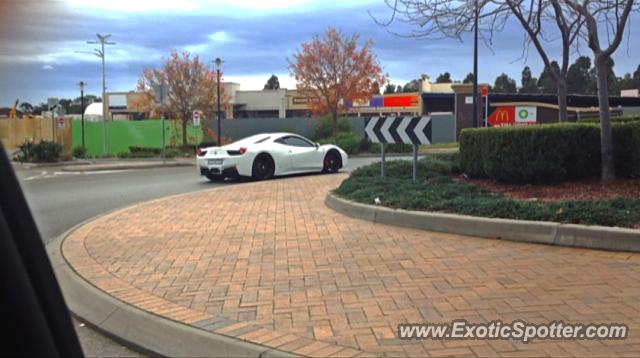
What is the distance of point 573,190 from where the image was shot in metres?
9.40

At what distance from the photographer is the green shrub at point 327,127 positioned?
3722cm

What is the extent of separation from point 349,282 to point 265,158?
11.3m

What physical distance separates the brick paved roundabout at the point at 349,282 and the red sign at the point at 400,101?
5968 cm

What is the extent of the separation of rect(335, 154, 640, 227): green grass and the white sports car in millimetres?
4441

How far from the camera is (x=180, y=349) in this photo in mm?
4410

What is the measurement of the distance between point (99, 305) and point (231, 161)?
1085 centimetres

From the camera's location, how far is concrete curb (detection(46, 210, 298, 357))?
14.0 ft

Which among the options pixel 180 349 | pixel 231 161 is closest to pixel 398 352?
pixel 180 349

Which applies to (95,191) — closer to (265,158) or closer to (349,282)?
(265,158)

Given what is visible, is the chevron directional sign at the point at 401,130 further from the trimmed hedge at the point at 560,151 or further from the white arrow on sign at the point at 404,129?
the trimmed hedge at the point at 560,151

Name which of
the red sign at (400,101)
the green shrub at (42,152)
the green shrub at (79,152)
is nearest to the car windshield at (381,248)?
the green shrub at (42,152)

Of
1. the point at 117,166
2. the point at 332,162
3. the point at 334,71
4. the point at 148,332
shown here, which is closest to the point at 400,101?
the point at 334,71

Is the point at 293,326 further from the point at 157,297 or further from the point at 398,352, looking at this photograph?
the point at 157,297

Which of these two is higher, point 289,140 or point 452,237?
point 289,140
